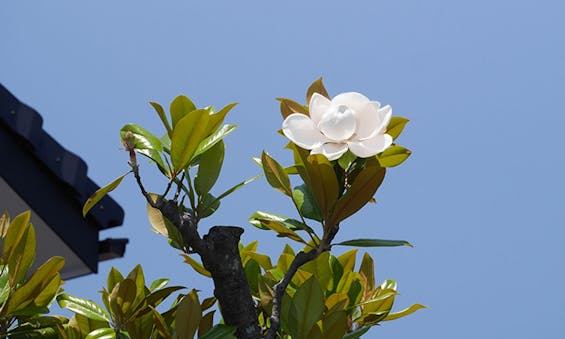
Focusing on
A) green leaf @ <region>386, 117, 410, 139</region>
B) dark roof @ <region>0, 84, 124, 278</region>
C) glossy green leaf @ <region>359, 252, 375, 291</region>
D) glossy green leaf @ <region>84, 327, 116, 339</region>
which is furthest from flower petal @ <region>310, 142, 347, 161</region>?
dark roof @ <region>0, 84, 124, 278</region>

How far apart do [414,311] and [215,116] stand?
0.45 meters

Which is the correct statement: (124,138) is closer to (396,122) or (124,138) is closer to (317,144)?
(317,144)

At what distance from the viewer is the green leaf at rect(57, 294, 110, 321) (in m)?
1.51

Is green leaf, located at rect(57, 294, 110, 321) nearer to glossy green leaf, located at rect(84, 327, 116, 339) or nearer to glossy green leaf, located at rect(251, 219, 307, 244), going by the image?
glossy green leaf, located at rect(84, 327, 116, 339)

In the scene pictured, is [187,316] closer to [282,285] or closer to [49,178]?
[282,285]

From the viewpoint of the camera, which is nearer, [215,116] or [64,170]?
[215,116]

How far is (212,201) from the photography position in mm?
1420

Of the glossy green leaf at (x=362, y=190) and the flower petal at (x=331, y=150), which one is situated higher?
the flower petal at (x=331, y=150)

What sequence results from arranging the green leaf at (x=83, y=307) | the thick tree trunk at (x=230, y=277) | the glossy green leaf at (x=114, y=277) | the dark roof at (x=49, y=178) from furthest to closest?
the dark roof at (x=49, y=178)
the glossy green leaf at (x=114, y=277)
the green leaf at (x=83, y=307)
the thick tree trunk at (x=230, y=277)

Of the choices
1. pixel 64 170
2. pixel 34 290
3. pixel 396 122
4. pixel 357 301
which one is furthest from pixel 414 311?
pixel 64 170

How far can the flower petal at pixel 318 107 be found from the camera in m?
1.37

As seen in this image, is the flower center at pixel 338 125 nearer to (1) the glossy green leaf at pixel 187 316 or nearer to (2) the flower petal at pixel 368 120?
(2) the flower petal at pixel 368 120

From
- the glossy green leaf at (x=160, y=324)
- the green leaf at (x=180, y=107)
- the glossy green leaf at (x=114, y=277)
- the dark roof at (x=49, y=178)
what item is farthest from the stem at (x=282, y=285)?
the dark roof at (x=49, y=178)

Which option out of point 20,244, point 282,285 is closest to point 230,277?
point 282,285
